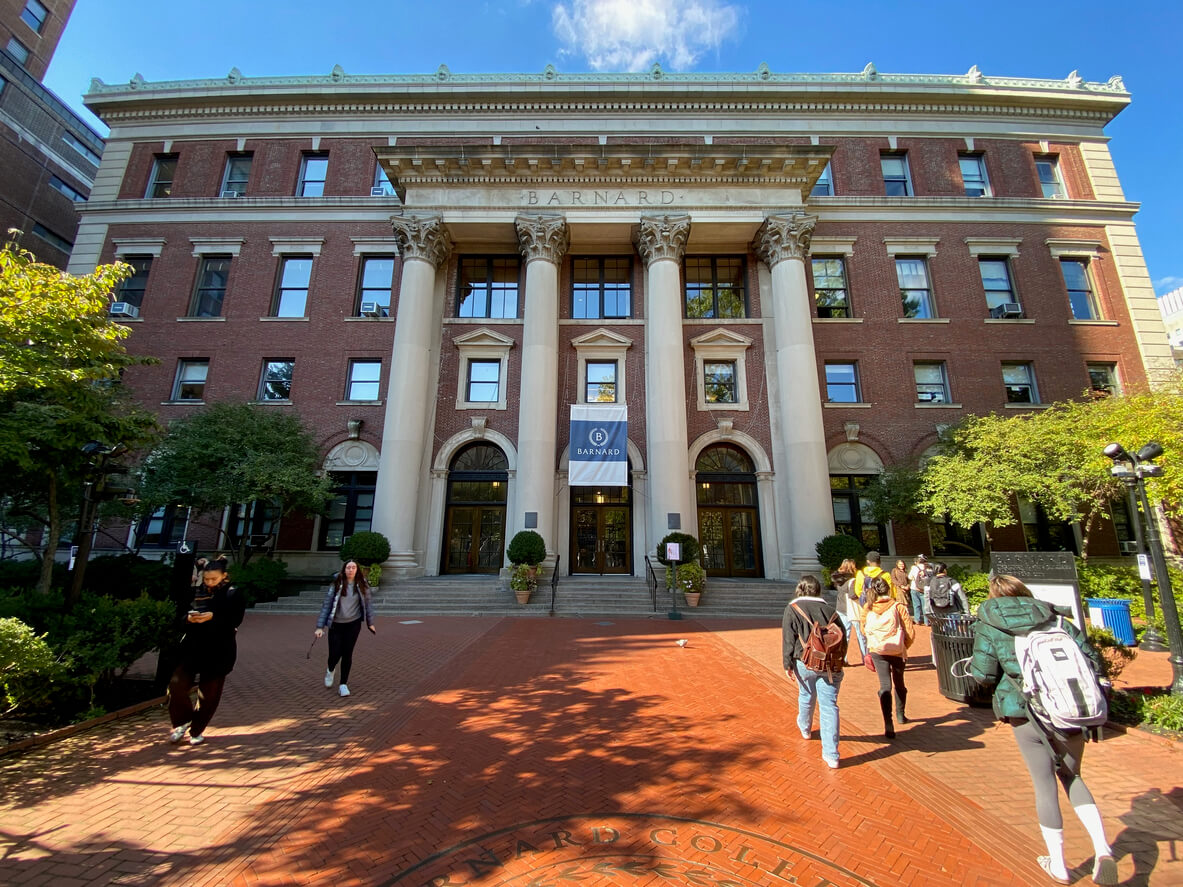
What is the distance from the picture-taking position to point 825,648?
15.8ft

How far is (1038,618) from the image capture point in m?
3.49

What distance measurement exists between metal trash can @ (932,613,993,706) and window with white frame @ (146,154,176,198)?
3306 centimetres

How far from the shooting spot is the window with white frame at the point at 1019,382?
65.8 ft

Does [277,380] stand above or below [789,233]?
below

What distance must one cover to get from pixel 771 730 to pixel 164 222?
3056 cm

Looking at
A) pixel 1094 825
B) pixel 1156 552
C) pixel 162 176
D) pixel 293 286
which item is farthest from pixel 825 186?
pixel 162 176

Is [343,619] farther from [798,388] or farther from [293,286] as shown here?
[293,286]

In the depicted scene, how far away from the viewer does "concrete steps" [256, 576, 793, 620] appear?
563 inches

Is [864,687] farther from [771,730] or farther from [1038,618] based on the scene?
[1038,618]

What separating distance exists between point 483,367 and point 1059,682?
19491 mm

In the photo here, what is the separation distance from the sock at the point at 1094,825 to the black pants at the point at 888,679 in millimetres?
2269

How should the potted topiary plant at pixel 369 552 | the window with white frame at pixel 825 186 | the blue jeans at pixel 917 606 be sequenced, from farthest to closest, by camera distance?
the window with white frame at pixel 825 186 < the potted topiary plant at pixel 369 552 < the blue jeans at pixel 917 606

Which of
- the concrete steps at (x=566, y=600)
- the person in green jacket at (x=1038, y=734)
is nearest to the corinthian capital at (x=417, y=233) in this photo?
the concrete steps at (x=566, y=600)

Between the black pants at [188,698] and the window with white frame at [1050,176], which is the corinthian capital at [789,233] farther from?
the black pants at [188,698]
